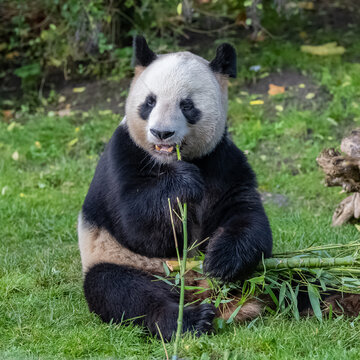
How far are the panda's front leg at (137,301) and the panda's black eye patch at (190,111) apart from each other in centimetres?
107

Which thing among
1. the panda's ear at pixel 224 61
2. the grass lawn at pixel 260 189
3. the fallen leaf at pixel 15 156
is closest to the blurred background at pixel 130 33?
the grass lawn at pixel 260 189

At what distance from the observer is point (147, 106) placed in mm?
4332

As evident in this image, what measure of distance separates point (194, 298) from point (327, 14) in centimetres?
771

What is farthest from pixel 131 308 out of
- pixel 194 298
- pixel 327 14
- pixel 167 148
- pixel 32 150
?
pixel 327 14

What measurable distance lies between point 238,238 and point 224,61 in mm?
1244

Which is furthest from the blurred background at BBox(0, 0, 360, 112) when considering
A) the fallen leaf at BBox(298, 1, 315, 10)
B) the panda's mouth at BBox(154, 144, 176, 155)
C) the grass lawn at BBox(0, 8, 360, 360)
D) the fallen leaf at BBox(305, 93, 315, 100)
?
the panda's mouth at BBox(154, 144, 176, 155)

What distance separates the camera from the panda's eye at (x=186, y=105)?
4277 millimetres

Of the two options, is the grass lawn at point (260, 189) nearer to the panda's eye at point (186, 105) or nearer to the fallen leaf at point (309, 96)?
the fallen leaf at point (309, 96)

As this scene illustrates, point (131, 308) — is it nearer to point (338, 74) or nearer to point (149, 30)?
point (338, 74)

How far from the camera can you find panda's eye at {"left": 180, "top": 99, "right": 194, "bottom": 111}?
4.28 meters

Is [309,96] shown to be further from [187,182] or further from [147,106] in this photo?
[187,182]

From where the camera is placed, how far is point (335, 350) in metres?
3.71

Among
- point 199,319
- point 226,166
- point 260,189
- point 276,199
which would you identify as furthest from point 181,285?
point 260,189

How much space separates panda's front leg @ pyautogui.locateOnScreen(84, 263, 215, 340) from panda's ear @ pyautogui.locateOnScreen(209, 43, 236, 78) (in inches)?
58.9
